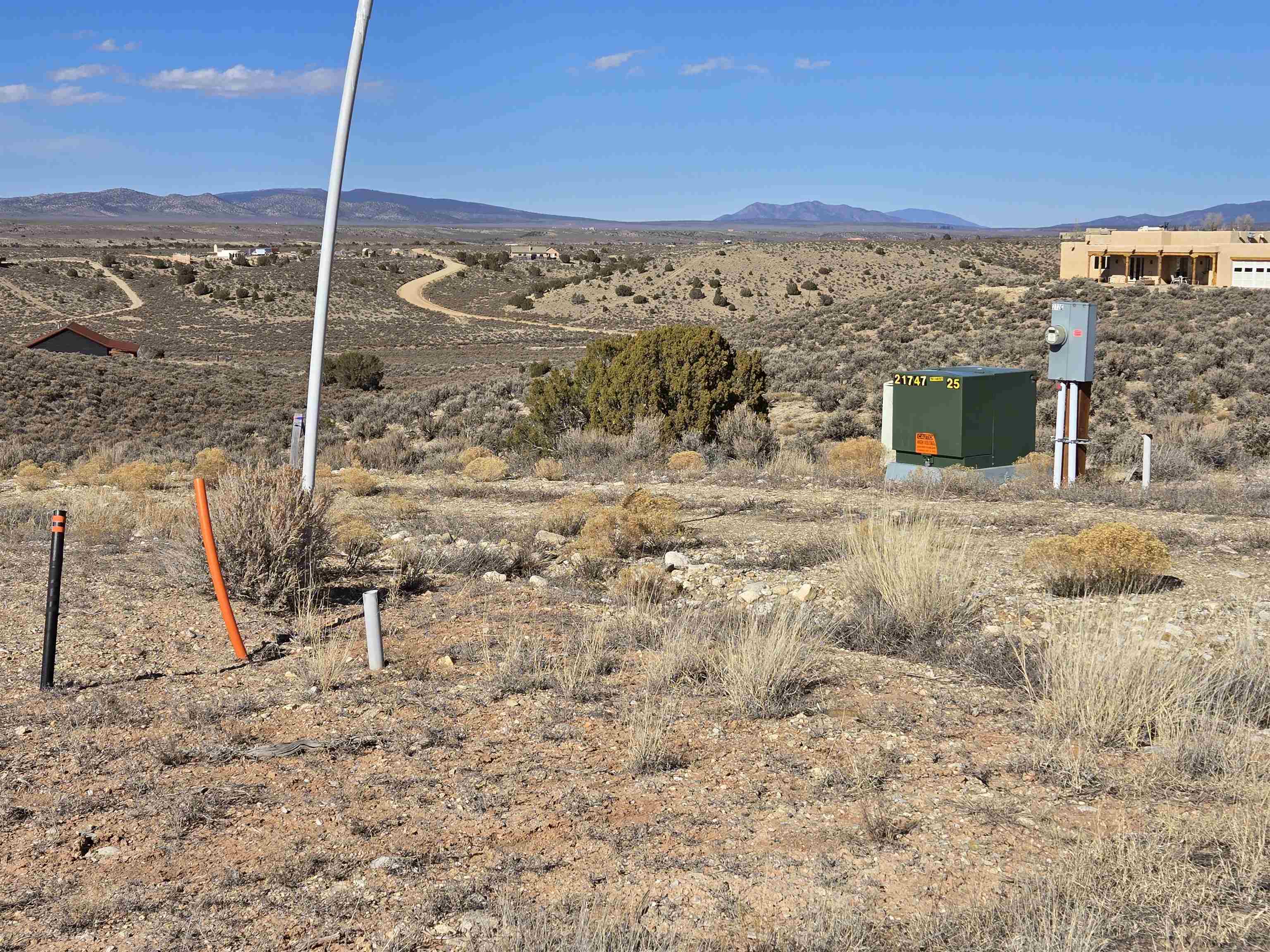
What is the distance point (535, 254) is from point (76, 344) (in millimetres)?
72519

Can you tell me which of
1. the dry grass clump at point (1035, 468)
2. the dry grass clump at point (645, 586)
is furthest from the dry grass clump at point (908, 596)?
the dry grass clump at point (1035, 468)

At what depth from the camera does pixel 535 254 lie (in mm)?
118250

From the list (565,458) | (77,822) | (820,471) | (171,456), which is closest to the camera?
(77,822)

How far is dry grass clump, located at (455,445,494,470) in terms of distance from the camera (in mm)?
18266

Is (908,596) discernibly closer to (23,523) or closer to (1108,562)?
(1108,562)

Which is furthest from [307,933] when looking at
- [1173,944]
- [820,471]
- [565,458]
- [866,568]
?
[565,458]

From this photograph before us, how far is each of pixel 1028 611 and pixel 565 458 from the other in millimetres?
11511

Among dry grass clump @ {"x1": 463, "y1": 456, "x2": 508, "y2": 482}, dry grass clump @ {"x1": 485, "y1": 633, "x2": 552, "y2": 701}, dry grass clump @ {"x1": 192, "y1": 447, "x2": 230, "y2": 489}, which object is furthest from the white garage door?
dry grass clump @ {"x1": 485, "y1": 633, "x2": 552, "y2": 701}

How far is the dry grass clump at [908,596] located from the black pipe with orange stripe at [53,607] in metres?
4.81

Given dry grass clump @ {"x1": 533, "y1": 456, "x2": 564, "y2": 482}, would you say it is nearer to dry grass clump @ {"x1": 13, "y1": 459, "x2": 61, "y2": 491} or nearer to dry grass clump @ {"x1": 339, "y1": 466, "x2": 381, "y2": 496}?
dry grass clump @ {"x1": 339, "y1": 466, "x2": 381, "y2": 496}

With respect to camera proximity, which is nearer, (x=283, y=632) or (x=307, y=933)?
(x=307, y=933)

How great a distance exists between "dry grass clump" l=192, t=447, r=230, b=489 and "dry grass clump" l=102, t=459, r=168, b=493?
51 cm

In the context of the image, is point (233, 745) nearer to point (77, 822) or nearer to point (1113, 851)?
point (77, 822)

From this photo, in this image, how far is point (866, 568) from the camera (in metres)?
Answer: 8.52
